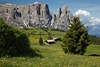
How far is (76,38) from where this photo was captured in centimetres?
3228

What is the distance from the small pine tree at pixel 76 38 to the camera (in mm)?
31516

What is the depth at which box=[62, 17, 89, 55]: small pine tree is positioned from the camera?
1241 inches

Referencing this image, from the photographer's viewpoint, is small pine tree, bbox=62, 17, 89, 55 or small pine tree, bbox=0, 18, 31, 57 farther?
small pine tree, bbox=62, 17, 89, 55

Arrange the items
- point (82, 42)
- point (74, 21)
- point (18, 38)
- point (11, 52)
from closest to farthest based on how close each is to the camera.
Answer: point (11, 52) < point (18, 38) < point (82, 42) < point (74, 21)

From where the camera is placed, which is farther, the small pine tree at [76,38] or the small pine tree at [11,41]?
the small pine tree at [76,38]

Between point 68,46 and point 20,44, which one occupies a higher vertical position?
point 20,44

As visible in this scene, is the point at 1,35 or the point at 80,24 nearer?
the point at 1,35

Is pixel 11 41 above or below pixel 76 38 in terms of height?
above

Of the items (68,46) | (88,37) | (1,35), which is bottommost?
(68,46)

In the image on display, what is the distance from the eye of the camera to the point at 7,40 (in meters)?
15.2

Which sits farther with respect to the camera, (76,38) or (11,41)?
(76,38)

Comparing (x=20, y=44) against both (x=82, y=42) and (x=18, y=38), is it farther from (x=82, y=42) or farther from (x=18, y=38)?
(x=82, y=42)

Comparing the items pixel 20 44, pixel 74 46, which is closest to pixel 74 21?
pixel 74 46

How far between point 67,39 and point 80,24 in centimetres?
487
